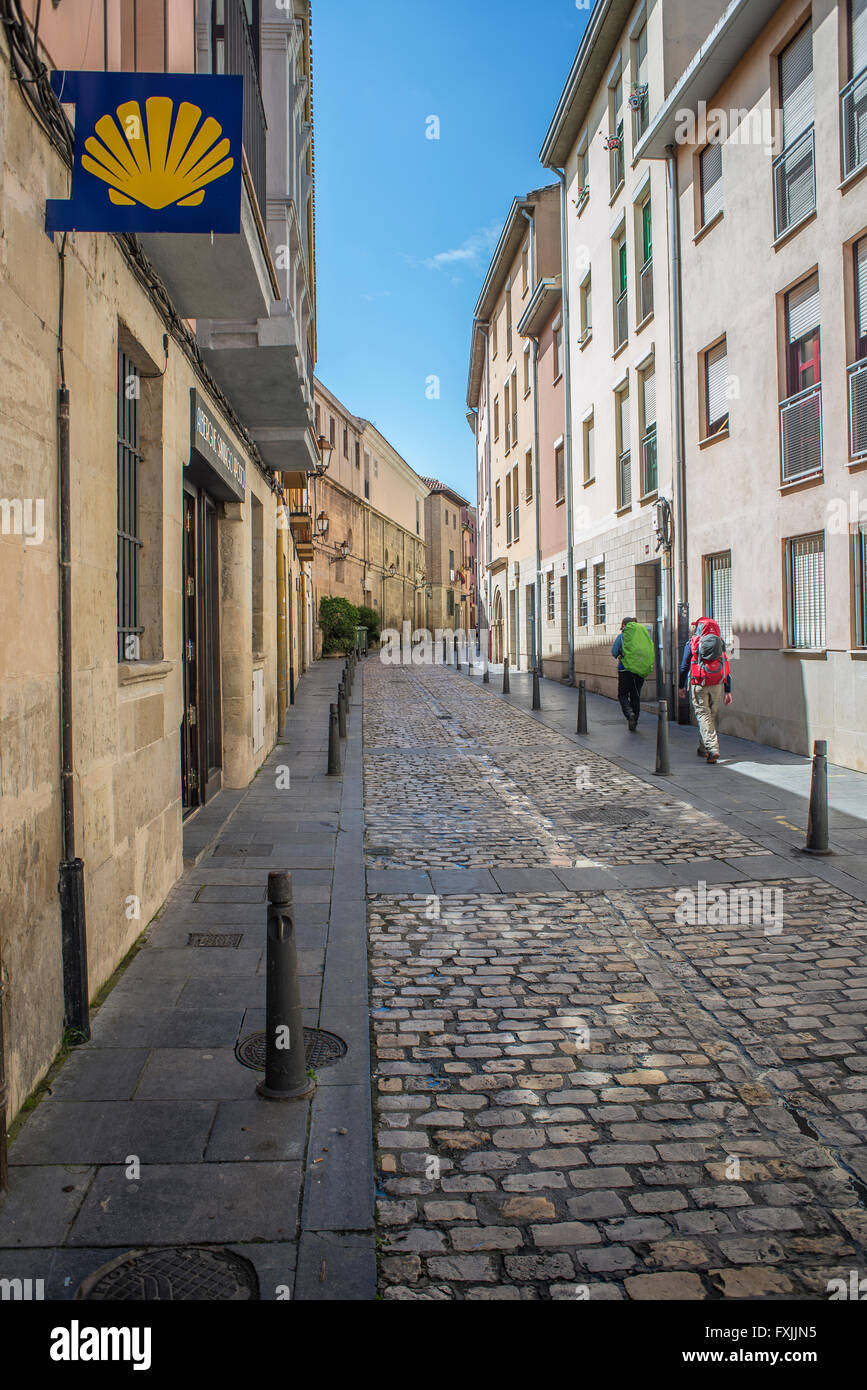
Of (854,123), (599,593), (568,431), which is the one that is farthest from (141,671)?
(568,431)

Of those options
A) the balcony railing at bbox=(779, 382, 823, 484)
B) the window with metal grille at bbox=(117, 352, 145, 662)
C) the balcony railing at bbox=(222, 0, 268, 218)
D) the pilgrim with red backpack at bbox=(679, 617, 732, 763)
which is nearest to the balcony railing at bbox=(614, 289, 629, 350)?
the balcony railing at bbox=(779, 382, 823, 484)

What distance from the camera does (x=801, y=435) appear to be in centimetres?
1155

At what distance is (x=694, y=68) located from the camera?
43.5 feet

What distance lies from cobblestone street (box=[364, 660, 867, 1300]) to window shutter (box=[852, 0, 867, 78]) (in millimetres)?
Result: 8567

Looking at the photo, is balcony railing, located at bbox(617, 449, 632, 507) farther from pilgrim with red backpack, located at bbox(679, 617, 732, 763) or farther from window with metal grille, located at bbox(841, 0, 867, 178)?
window with metal grille, located at bbox(841, 0, 867, 178)

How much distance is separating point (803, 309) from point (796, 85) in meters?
2.77

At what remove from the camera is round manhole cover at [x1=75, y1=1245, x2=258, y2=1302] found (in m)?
2.43

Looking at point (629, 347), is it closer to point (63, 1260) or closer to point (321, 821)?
→ point (321, 821)

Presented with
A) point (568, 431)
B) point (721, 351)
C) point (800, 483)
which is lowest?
point (800, 483)

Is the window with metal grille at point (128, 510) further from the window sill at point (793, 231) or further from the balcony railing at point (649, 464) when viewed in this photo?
the balcony railing at point (649, 464)

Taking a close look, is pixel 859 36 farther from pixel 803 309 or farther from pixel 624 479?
pixel 624 479

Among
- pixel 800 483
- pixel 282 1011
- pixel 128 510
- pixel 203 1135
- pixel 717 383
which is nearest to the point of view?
pixel 203 1135

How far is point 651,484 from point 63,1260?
16.8 m

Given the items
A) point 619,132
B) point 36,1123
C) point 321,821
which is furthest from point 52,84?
point 619,132
